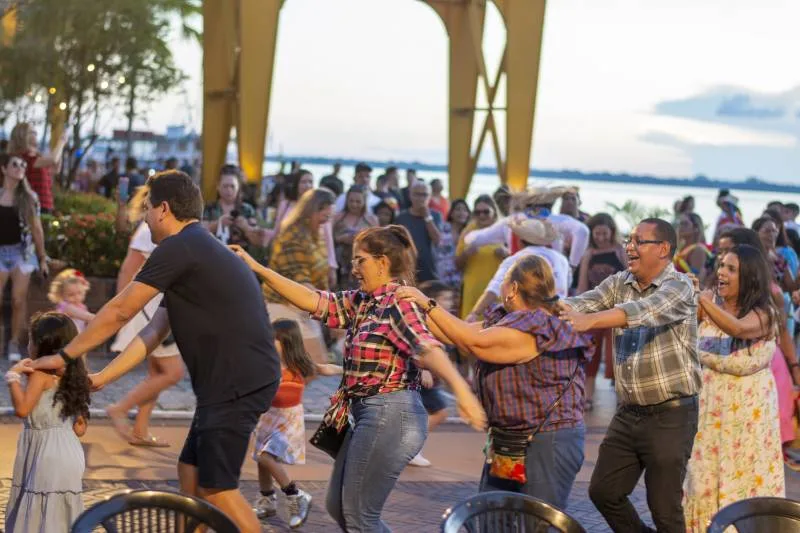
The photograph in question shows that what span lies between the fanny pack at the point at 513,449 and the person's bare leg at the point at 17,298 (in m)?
7.65

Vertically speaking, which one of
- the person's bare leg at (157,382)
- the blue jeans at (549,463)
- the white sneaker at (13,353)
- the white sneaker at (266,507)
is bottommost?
the white sneaker at (13,353)

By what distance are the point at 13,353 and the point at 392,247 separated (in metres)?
7.42

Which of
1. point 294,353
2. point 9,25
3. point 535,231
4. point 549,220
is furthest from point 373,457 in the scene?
point 9,25

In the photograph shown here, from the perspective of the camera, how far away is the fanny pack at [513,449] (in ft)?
18.6

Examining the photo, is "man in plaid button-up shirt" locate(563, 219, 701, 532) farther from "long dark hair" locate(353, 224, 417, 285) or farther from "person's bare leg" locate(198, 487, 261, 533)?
→ "person's bare leg" locate(198, 487, 261, 533)

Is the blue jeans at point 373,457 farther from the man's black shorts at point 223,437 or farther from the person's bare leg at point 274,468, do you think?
the person's bare leg at point 274,468

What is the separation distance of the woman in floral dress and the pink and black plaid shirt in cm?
217

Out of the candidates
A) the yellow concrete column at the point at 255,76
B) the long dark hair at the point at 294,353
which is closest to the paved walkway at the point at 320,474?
the long dark hair at the point at 294,353

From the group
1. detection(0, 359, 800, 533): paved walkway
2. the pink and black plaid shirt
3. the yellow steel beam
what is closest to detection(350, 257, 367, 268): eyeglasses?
the pink and black plaid shirt

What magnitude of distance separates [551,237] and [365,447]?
4.77 metres

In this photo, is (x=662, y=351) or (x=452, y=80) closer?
(x=662, y=351)

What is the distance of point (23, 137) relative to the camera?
14.1m

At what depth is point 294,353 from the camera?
305 inches

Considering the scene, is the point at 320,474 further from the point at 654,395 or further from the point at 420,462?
the point at 654,395
